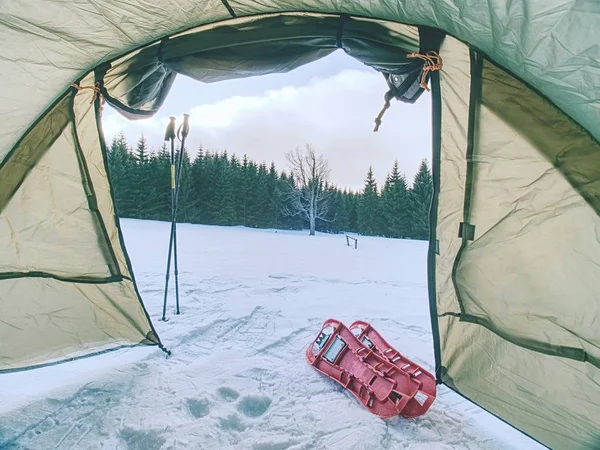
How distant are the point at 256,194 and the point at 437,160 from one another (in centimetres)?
3297

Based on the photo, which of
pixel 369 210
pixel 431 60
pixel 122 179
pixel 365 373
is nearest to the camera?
pixel 431 60

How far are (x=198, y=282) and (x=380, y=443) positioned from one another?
171 inches

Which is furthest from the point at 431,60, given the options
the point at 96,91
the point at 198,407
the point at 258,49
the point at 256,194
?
the point at 256,194

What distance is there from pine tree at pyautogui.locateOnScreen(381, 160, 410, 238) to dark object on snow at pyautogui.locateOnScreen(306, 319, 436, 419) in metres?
30.8

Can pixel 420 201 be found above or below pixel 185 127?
above

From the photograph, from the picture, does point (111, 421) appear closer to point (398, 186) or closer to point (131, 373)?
point (131, 373)

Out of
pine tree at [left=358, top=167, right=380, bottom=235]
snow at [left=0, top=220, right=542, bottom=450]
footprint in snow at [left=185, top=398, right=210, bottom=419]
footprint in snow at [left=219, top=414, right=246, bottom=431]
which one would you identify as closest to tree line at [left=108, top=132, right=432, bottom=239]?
pine tree at [left=358, top=167, right=380, bottom=235]

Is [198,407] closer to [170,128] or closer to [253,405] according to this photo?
[253,405]

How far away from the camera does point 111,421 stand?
6.18ft

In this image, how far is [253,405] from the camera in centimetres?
212

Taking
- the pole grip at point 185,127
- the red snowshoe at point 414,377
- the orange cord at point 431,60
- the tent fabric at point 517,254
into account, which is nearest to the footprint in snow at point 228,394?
the red snowshoe at point 414,377

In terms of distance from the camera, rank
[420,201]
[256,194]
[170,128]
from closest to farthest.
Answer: [170,128] < [420,201] < [256,194]

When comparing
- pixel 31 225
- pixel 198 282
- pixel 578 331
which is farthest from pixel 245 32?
pixel 198 282

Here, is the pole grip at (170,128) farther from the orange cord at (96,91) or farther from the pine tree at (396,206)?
the pine tree at (396,206)
